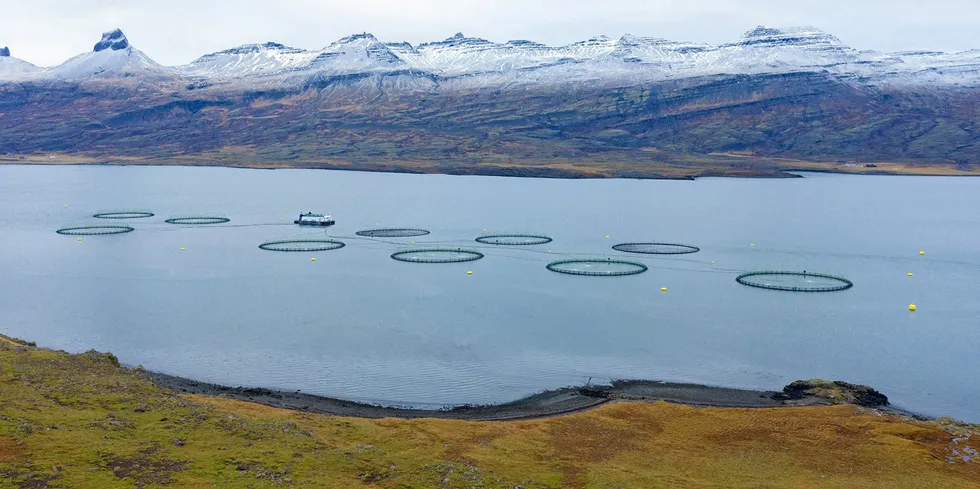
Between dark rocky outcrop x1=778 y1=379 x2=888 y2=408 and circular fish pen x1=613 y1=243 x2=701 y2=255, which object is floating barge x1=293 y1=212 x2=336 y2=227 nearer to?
circular fish pen x1=613 y1=243 x2=701 y2=255

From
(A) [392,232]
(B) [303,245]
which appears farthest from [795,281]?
(B) [303,245]

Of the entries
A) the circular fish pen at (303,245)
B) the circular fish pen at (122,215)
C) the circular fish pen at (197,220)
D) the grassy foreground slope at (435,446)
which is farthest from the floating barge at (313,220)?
the grassy foreground slope at (435,446)

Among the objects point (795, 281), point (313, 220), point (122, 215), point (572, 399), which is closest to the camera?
point (572, 399)

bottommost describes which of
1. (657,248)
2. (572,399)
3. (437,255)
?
(572,399)

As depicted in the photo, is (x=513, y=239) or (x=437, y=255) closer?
(x=437, y=255)

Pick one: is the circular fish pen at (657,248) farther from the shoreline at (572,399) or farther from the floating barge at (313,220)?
the shoreline at (572,399)

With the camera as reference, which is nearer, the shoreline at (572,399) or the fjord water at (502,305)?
the shoreline at (572,399)

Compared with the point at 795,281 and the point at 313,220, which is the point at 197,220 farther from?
the point at 795,281
